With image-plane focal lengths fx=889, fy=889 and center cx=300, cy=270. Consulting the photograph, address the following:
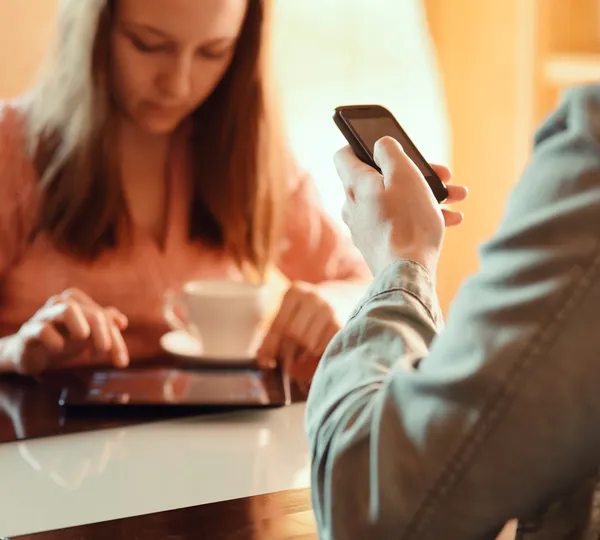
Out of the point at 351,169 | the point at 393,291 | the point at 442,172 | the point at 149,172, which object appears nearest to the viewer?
the point at 393,291

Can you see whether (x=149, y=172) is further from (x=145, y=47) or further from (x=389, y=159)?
(x=389, y=159)

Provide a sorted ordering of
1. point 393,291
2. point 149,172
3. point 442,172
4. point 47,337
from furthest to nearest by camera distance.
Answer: point 149,172, point 47,337, point 442,172, point 393,291

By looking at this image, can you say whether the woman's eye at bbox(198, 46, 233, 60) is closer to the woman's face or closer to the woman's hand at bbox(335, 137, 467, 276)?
the woman's face

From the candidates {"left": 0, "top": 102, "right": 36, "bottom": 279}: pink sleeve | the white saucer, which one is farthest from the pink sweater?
the white saucer

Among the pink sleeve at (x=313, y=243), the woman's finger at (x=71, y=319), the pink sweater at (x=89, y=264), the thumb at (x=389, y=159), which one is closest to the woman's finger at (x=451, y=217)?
the thumb at (x=389, y=159)

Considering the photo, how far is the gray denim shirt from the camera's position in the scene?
381 mm

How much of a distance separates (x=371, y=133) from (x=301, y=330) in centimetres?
34

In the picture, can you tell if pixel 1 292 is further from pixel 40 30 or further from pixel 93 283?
pixel 40 30

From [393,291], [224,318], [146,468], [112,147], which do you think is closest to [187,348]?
[224,318]

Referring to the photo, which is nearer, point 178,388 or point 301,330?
point 178,388

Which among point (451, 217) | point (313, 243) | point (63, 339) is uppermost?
point (451, 217)

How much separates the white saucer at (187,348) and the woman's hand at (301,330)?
3 centimetres

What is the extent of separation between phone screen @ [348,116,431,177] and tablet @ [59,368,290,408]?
0.85 ft

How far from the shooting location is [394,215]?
588 millimetres
